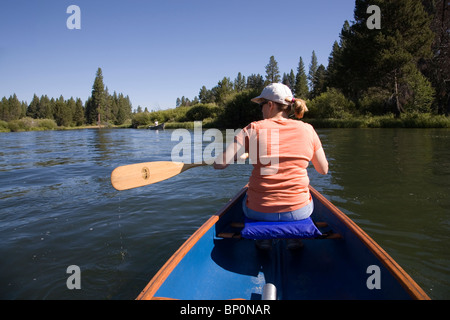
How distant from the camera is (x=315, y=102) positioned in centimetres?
3453

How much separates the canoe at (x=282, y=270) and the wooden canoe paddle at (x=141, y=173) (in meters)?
0.75

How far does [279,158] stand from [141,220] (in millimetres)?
2994

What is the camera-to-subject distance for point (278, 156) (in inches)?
89.3

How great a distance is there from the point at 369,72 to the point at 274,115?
3087 cm

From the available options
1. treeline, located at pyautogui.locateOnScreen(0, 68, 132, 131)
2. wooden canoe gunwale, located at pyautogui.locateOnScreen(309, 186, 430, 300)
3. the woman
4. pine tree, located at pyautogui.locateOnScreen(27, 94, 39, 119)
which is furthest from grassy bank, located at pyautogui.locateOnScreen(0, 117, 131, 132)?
wooden canoe gunwale, located at pyautogui.locateOnScreen(309, 186, 430, 300)

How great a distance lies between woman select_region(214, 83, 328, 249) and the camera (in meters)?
2.26

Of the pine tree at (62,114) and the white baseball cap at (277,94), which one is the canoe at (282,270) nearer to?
the white baseball cap at (277,94)

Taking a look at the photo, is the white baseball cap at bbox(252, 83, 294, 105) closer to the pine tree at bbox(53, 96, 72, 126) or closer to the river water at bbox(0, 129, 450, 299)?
the river water at bbox(0, 129, 450, 299)

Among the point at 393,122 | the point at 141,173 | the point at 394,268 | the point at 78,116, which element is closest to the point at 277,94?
the point at 394,268

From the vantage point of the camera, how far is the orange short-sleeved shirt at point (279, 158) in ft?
7.38

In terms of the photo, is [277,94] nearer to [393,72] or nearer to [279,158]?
[279,158]

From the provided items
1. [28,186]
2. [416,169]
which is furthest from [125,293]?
[416,169]

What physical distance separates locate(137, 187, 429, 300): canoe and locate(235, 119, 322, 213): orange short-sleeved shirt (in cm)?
45
